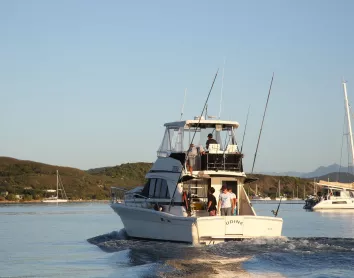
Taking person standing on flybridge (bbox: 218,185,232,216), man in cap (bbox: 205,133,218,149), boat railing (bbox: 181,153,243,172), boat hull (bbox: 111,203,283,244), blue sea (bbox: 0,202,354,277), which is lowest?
blue sea (bbox: 0,202,354,277)

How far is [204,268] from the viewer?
22672 mm

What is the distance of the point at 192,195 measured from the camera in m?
29.5

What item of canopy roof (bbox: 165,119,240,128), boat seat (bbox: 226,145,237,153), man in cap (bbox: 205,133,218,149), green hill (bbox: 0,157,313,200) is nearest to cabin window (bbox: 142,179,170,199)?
man in cap (bbox: 205,133,218,149)

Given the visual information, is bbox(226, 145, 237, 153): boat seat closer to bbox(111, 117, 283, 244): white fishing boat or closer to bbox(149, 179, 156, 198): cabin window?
bbox(111, 117, 283, 244): white fishing boat

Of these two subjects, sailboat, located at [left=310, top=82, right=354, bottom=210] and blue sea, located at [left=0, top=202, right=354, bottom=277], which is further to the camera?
sailboat, located at [left=310, top=82, right=354, bottom=210]

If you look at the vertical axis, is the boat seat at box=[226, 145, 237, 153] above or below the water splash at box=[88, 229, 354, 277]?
above

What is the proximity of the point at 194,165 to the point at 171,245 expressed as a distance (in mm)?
3608

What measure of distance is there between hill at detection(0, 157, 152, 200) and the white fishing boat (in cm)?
11117

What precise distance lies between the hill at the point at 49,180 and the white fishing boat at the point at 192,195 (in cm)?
→ 11117

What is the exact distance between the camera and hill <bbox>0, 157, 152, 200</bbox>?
151250 mm

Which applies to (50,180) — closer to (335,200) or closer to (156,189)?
(335,200)

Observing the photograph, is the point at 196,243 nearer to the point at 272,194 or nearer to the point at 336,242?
the point at 336,242

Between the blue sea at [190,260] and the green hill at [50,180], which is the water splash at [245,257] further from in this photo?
the green hill at [50,180]

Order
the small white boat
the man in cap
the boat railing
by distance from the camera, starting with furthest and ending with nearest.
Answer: the small white boat
the man in cap
the boat railing
